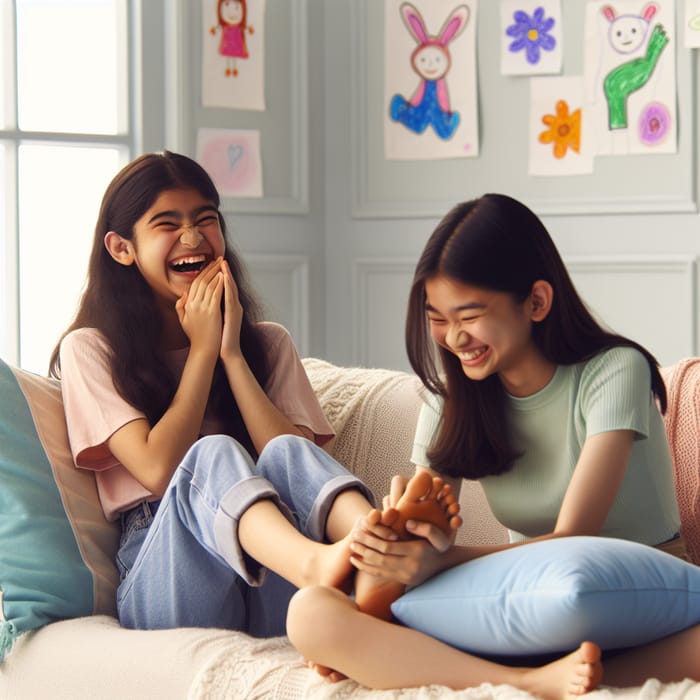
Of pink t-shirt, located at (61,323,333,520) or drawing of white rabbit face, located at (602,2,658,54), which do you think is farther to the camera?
drawing of white rabbit face, located at (602,2,658,54)

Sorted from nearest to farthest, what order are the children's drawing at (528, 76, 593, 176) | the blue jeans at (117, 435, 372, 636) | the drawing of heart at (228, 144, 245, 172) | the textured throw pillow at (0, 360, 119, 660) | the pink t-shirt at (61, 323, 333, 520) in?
the blue jeans at (117, 435, 372, 636), the textured throw pillow at (0, 360, 119, 660), the pink t-shirt at (61, 323, 333, 520), the children's drawing at (528, 76, 593, 176), the drawing of heart at (228, 144, 245, 172)

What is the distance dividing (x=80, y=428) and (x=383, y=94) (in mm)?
2320

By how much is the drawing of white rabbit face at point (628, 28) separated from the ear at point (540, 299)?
7.13ft

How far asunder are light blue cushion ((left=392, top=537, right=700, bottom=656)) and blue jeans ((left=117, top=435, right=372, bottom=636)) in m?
0.29

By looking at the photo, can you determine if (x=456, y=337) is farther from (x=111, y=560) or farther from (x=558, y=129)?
(x=558, y=129)

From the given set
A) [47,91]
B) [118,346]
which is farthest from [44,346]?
[118,346]

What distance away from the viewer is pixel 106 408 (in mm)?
1927

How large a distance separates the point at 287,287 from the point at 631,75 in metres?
1.26

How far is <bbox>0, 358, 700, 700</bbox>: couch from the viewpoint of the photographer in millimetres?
1529

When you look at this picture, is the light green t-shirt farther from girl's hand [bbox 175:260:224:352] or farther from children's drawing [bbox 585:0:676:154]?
children's drawing [bbox 585:0:676:154]

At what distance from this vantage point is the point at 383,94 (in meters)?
3.98

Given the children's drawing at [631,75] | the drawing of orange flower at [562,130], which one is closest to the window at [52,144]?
the drawing of orange flower at [562,130]

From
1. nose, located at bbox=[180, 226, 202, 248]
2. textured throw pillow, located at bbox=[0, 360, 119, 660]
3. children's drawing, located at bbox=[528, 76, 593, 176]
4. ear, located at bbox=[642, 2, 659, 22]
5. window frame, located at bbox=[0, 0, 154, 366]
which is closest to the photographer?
textured throw pillow, located at bbox=[0, 360, 119, 660]

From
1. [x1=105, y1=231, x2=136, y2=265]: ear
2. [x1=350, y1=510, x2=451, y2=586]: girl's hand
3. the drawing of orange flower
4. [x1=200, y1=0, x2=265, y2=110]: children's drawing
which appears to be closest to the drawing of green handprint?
the drawing of orange flower
